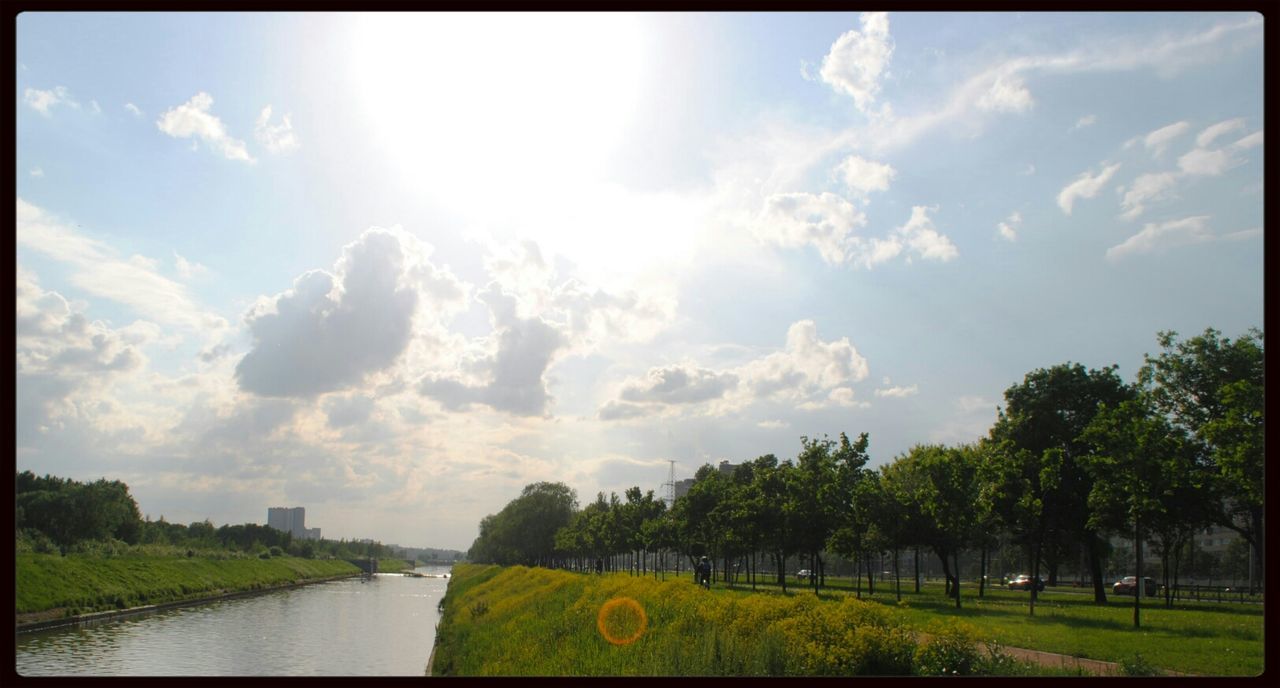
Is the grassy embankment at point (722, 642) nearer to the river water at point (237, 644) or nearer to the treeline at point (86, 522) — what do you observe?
the river water at point (237, 644)

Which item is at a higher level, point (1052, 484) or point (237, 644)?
point (1052, 484)

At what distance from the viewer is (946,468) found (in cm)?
2864

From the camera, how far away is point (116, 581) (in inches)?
1945

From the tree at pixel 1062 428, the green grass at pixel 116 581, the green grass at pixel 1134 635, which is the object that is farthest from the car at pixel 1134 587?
the green grass at pixel 116 581

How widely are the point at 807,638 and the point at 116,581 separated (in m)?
50.4

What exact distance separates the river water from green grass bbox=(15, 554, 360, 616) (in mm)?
1932

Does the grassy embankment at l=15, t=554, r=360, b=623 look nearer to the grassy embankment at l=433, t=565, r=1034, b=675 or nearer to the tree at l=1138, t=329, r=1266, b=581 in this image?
the grassy embankment at l=433, t=565, r=1034, b=675

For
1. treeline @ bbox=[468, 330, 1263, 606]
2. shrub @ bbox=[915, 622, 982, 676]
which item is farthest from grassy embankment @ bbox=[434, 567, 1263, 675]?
treeline @ bbox=[468, 330, 1263, 606]

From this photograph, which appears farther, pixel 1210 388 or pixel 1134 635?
pixel 1210 388

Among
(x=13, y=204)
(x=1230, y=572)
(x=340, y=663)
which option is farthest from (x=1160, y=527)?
(x=1230, y=572)

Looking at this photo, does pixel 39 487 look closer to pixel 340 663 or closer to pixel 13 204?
pixel 340 663

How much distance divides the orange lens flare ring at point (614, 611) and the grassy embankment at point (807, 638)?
0.18 meters

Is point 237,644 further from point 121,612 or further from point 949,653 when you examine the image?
point 949,653

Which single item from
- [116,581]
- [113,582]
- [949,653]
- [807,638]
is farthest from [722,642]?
[116,581]
